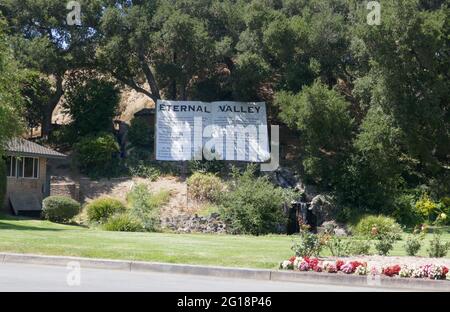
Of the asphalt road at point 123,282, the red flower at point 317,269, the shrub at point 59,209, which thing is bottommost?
the asphalt road at point 123,282

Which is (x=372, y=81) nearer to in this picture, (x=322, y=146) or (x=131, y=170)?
(x=322, y=146)

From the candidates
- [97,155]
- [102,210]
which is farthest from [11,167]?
[102,210]

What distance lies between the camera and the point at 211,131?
135 ft

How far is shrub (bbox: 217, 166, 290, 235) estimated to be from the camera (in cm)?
3006

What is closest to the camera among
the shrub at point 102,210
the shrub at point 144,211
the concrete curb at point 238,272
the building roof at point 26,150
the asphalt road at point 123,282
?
the asphalt road at point 123,282

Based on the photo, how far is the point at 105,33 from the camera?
140ft

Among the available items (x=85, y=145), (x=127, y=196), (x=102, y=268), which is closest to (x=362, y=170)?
(x=127, y=196)

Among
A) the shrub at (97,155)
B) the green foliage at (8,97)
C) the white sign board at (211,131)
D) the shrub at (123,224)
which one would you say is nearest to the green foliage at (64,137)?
the shrub at (97,155)

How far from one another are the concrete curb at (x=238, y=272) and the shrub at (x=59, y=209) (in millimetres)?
17474

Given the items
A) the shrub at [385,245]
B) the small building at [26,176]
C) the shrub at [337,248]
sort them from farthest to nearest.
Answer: the small building at [26,176] < the shrub at [385,245] < the shrub at [337,248]

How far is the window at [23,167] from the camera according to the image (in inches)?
1513

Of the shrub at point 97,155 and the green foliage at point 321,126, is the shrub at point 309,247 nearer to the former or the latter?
the green foliage at point 321,126
